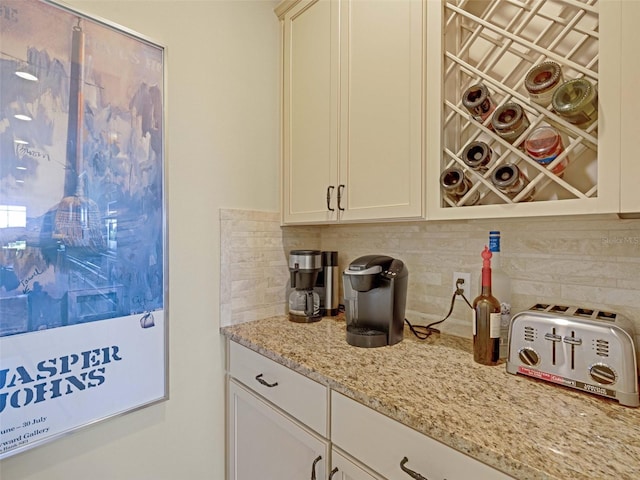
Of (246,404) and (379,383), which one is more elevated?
(379,383)

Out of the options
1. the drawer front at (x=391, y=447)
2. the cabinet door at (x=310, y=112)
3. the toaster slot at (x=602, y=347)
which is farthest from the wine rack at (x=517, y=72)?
the drawer front at (x=391, y=447)

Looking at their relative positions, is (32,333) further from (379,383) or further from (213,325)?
(379,383)

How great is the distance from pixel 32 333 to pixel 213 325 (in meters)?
0.59

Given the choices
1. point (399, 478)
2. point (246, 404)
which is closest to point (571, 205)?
point (399, 478)

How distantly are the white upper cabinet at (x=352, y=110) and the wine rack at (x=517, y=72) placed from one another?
0.10m

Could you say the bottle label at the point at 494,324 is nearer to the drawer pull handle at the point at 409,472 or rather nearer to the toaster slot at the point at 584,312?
the toaster slot at the point at 584,312

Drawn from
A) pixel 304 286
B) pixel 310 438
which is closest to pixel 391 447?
pixel 310 438

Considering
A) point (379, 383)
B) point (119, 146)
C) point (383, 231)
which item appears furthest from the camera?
point (383, 231)

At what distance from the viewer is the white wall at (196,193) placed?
3.84 ft

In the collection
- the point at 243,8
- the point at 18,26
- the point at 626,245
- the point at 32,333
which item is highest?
the point at 243,8

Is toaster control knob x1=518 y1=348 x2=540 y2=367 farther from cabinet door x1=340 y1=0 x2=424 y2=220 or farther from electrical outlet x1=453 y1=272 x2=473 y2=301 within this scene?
cabinet door x1=340 y1=0 x2=424 y2=220

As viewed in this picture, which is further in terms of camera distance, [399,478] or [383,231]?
[383,231]

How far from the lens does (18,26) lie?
0.92 metres

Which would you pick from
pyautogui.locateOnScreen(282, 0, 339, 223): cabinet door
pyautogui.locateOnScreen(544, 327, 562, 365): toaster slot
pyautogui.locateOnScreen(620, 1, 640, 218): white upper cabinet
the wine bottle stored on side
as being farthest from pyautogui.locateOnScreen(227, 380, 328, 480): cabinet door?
pyautogui.locateOnScreen(620, 1, 640, 218): white upper cabinet
